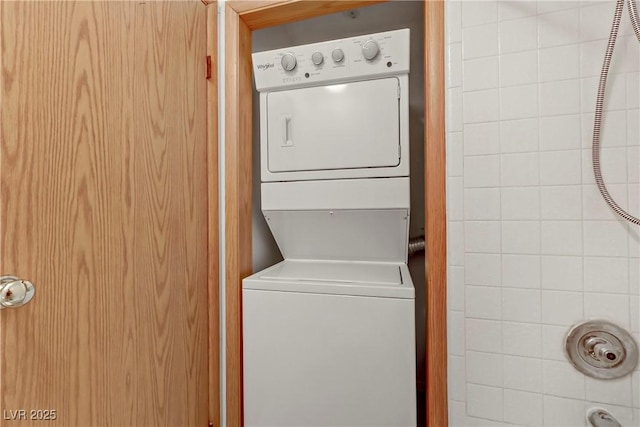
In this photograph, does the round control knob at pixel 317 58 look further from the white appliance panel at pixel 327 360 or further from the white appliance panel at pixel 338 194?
the white appliance panel at pixel 327 360

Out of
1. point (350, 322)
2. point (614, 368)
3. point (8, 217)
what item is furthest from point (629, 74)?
point (8, 217)

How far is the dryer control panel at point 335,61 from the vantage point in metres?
1.23

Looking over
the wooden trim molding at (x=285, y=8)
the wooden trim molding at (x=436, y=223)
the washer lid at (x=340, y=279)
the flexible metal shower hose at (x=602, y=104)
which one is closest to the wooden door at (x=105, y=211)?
the wooden trim molding at (x=285, y=8)

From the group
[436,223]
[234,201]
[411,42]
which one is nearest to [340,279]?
[436,223]

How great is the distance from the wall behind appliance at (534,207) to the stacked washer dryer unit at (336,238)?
0.23m

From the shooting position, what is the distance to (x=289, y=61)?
1.33 meters

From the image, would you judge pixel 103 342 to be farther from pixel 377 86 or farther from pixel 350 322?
pixel 377 86

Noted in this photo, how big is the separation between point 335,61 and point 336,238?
2.56 feet

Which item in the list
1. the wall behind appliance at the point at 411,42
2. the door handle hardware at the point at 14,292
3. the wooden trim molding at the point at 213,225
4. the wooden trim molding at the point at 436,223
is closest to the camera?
the door handle hardware at the point at 14,292

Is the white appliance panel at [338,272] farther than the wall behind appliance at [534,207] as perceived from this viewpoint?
Yes

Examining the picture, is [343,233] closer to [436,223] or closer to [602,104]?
[436,223]

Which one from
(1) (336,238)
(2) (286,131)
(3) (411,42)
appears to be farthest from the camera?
(3) (411,42)

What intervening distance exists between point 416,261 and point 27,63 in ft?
6.48

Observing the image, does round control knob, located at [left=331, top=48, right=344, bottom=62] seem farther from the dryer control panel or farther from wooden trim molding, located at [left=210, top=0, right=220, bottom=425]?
wooden trim molding, located at [left=210, top=0, right=220, bottom=425]
